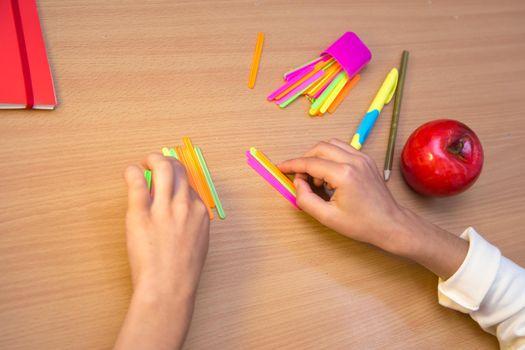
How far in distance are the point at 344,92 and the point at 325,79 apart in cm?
4

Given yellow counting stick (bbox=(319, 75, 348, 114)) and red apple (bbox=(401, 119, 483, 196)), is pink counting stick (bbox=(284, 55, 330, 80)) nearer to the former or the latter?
yellow counting stick (bbox=(319, 75, 348, 114))

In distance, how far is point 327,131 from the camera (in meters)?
0.77

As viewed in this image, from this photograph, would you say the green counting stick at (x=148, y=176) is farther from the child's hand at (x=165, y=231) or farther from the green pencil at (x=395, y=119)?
the green pencil at (x=395, y=119)

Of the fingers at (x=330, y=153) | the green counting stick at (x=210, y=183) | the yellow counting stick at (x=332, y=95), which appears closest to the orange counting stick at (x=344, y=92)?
the yellow counting stick at (x=332, y=95)

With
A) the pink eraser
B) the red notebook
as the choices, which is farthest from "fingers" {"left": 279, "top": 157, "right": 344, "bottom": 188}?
the red notebook

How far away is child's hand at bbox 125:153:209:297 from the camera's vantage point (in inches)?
21.0

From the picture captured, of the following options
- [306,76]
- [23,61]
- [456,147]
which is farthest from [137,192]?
[456,147]

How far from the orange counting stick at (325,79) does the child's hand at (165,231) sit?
0.31 metres

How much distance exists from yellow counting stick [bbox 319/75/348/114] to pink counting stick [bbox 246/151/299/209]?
0.52 feet

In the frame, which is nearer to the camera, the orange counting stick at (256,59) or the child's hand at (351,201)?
the child's hand at (351,201)

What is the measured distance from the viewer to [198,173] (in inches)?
26.0

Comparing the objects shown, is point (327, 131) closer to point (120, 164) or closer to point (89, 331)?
point (120, 164)

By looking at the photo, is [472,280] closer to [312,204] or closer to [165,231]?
[312,204]

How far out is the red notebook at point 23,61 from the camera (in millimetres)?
620
